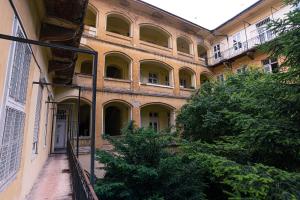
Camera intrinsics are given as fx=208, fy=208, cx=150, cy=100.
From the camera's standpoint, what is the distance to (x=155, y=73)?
18281mm

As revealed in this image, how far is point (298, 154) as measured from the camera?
14.4 feet

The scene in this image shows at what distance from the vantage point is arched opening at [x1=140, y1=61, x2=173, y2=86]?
17.1 m

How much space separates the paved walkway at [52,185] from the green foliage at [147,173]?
1.12 m

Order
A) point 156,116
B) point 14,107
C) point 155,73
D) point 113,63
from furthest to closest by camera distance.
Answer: point 155,73 → point 156,116 → point 113,63 → point 14,107

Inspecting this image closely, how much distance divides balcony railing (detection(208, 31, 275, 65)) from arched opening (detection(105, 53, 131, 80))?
8.57 meters

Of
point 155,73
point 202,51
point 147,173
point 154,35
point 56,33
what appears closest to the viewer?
point 56,33

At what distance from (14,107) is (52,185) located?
124 inches

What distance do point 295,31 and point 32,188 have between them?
22.7 ft

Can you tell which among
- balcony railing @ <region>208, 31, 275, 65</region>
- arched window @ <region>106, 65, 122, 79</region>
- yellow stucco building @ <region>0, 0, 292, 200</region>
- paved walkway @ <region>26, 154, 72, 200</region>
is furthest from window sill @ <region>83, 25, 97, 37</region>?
balcony railing @ <region>208, 31, 275, 65</region>

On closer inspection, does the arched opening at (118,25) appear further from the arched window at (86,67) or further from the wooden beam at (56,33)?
the wooden beam at (56,33)

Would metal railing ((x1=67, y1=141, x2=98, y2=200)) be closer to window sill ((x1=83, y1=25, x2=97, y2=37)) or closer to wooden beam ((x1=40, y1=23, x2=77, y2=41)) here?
wooden beam ((x1=40, y1=23, x2=77, y2=41))

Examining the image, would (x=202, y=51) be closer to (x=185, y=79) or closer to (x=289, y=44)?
(x=185, y=79)

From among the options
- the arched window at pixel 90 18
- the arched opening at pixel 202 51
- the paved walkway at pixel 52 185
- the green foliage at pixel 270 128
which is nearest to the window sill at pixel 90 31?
the arched window at pixel 90 18

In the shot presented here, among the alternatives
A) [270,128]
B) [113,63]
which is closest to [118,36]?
[113,63]
